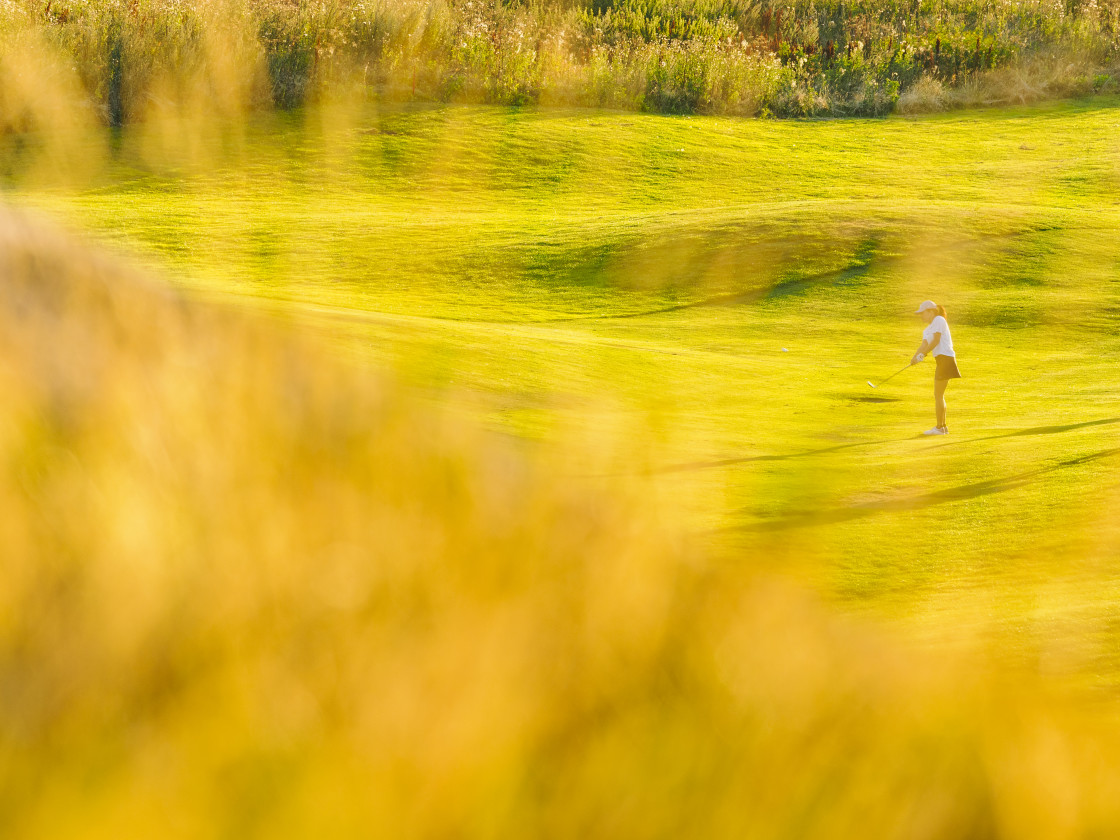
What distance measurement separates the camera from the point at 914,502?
6.30m

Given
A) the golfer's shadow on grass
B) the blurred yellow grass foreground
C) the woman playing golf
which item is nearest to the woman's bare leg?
the woman playing golf

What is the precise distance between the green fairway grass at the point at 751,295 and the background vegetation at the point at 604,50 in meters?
1.20

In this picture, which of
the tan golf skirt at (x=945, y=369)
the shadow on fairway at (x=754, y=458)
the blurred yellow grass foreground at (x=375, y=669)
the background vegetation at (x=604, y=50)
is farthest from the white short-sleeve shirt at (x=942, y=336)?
the background vegetation at (x=604, y=50)

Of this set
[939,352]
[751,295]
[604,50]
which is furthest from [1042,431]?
[604,50]

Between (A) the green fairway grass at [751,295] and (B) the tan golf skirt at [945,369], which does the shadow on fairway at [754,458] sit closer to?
(A) the green fairway grass at [751,295]

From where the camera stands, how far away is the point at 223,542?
3.06 m

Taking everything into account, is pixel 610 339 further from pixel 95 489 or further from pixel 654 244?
pixel 95 489

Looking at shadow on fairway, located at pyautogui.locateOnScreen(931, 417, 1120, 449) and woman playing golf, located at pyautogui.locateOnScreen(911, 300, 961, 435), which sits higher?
woman playing golf, located at pyautogui.locateOnScreen(911, 300, 961, 435)

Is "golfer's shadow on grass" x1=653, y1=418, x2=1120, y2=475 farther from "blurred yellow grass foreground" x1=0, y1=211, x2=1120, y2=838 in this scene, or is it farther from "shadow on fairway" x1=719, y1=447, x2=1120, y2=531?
"blurred yellow grass foreground" x1=0, y1=211, x2=1120, y2=838

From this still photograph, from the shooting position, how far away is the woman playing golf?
8.73 metres

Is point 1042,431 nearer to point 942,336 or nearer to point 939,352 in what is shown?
point 939,352

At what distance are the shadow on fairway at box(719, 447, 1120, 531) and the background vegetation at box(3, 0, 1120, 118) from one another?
2139 centimetres

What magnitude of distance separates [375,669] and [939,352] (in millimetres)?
7488

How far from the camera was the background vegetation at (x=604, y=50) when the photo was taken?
2466 centimetres
